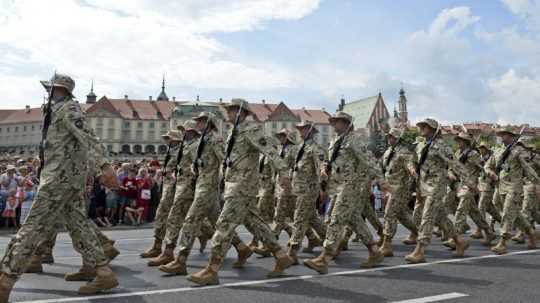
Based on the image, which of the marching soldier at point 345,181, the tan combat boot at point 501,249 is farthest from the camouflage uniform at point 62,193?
the tan combat boot at point 501,249

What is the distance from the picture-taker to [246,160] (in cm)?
648

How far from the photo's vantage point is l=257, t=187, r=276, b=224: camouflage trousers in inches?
408

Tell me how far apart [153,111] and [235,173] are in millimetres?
107680

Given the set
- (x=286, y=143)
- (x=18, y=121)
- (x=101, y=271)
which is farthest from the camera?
(x=18, y=121)

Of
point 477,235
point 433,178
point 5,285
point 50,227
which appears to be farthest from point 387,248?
point 5,285

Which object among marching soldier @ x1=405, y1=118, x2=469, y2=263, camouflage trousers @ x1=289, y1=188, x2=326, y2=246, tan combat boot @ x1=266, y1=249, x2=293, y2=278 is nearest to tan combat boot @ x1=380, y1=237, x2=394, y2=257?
marching soldier @ x1=405, y1=118, x2=469, y2=263

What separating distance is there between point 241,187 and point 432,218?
3.62 meters

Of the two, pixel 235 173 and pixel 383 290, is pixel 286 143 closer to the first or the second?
pixel 235 173

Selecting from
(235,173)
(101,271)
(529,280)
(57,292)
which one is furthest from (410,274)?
(57,292)

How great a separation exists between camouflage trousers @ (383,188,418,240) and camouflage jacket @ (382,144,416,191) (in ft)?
0.60

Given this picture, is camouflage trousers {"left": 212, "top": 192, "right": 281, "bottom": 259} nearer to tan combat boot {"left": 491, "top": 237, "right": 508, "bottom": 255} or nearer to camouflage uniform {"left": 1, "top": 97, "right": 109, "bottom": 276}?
camouflage uniform {"left": 1, "top": 97, "right": 109, "bottom": 276}

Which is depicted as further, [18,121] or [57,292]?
[18,121]

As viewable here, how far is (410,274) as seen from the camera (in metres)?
7.00

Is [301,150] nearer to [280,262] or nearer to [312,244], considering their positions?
[312,244]
